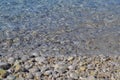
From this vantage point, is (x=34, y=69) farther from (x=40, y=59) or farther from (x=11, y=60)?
(x=11, y=60)

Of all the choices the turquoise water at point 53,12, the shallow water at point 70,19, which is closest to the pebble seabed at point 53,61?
the shallow water at point 70,19

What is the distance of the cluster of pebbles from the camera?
6.74 meters

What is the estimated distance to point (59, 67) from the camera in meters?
7.15

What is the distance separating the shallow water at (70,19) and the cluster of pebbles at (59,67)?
749 mm

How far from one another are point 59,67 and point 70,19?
3961mm

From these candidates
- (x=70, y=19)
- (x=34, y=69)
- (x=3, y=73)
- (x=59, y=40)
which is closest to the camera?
(x=3, y=73)

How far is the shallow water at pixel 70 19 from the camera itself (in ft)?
30.5

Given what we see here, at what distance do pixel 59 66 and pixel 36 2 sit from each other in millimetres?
5825

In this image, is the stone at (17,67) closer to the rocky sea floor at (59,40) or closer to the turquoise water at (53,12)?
the rocky sea floor at (59,40)

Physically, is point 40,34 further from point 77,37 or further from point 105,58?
point 105,58

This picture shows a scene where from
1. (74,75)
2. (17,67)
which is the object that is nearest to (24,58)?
(17,67)

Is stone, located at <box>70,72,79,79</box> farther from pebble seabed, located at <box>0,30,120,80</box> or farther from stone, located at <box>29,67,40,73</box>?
stone, located at <box>29,67,40,73</box>

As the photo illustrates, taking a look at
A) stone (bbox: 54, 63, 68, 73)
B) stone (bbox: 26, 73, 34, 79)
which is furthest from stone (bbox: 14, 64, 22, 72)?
stone (bbox: 54, 63, 68, 73)

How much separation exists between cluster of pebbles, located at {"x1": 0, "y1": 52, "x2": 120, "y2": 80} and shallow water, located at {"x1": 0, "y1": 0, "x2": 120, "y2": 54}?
749mm
